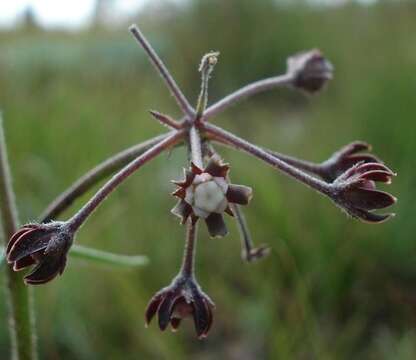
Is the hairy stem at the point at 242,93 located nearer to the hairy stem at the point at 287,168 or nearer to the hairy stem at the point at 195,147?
the hairy stem at the point at 195,147

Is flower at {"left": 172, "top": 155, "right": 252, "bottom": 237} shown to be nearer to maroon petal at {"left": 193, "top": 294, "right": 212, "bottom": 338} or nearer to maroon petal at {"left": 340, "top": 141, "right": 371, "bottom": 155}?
maroon petal at {"left": 193, "top": 294, "right": 212, "bottom": 338}

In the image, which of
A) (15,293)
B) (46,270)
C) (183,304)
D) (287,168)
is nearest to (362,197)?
(287,168)

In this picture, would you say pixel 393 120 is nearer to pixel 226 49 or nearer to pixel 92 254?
pixel 92 254

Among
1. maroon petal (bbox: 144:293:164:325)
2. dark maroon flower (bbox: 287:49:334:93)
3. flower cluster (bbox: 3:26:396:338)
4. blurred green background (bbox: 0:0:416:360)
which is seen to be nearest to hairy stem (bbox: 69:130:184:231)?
flower cluster (bbox: 3:26:396:338)

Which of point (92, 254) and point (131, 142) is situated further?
point (131, 142)

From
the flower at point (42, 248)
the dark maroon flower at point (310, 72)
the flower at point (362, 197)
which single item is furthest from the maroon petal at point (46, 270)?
the dark maroon flower at point (310, 72)

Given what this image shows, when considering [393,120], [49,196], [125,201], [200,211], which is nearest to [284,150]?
[393,120]
